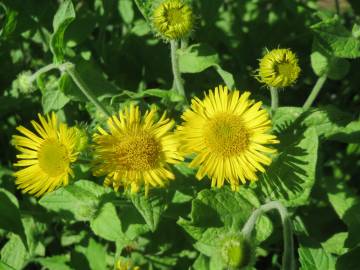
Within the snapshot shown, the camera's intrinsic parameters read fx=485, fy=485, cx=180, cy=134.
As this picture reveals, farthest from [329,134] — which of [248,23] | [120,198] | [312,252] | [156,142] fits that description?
[248,23]

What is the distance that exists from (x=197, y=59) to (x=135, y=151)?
20.2 inches

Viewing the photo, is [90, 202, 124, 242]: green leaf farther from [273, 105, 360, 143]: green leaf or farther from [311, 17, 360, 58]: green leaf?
[311, 17, 360, 58]: green leaf

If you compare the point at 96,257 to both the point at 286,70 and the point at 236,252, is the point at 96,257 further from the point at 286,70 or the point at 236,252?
the point at 286,70

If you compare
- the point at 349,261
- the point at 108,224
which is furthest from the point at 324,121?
the point at 108,224

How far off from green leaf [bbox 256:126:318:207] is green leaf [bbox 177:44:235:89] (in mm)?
387

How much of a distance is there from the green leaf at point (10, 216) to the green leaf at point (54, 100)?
17.3 inches

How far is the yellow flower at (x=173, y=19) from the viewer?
Answer: 1.83 m

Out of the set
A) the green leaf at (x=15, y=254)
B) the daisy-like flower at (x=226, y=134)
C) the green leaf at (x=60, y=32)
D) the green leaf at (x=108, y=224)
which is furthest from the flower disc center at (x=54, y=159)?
the green leaf at (x=15, y=254)

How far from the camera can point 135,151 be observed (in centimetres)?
193

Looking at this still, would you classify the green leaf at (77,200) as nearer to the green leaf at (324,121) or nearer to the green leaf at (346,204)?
the green leaf at (324,121)

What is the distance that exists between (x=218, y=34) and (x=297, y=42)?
1.91 feet

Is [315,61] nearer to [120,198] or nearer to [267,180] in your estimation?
[267,180]

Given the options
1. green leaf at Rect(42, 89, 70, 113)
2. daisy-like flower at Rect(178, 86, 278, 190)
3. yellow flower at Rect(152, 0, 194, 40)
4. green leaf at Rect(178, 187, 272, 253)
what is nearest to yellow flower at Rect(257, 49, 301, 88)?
daisy-like flower at Rect(178, 86, 278, 190)

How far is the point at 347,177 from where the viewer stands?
2.77m
